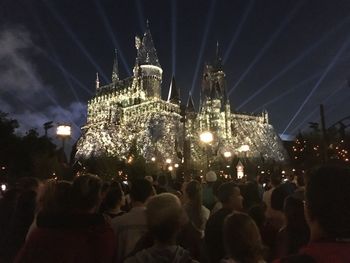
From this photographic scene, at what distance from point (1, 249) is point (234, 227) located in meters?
4.46

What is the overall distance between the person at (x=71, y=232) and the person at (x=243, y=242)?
1.46 m

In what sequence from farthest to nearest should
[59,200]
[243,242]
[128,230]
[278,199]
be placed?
[278,199] < [128,230] < [59,200] < [243,242]

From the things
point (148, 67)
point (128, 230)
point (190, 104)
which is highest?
point (148, 67)

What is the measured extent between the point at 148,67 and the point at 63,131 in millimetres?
87420

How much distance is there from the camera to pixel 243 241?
330 centimetres

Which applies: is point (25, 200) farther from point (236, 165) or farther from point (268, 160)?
point (268, 160)

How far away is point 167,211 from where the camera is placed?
11.6 ft

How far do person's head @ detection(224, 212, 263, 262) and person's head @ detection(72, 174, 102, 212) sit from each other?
161 centimetres

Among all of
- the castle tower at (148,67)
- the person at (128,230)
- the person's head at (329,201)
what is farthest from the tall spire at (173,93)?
the person's head at (329,201)

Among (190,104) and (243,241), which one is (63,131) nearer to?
(243,241)

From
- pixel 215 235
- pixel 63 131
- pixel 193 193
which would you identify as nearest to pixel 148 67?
pixel 63 131

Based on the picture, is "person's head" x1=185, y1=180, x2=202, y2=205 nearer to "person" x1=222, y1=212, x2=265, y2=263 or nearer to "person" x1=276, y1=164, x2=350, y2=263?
"person" x1=222, y1=212, x2=265, y2=263

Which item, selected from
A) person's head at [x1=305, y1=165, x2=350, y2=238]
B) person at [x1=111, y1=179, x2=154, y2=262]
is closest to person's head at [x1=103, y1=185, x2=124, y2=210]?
person at [x1=111, y1=179, x2=154, y2=262]

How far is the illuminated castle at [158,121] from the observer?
8800 cm
